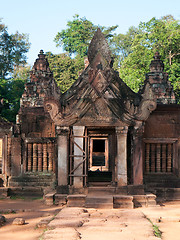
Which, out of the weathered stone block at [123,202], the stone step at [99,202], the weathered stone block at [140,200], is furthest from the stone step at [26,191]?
the weathered stone block at [140,200]

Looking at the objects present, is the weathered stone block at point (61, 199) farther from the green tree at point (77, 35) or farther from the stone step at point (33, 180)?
the green tree at point (77, 35)

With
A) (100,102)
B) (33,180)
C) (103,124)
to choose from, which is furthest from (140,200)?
(33,180)

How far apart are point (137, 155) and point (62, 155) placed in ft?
7.63

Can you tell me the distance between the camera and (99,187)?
39.4 feet

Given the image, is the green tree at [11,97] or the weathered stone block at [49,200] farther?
the green tree at [11,97]

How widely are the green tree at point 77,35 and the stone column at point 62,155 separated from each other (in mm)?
36917

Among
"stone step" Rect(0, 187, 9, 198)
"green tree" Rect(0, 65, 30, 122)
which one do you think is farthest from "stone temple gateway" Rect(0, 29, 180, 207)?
"green tree" Rect(0, 65, 30, 122)

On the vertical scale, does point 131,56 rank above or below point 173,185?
above

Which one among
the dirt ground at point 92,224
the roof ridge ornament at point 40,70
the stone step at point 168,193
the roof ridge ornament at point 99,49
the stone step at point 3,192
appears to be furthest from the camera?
the roof ridge ornament at point 40,70

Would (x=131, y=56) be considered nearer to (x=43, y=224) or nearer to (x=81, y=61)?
(x=81, y=61)

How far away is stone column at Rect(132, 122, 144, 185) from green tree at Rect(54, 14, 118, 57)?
37.0m

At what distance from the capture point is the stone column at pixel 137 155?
11.9 metres

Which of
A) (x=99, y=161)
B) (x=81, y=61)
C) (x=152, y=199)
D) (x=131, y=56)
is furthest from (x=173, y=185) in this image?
(x=81, y=61)

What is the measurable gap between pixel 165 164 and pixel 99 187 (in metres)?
3.24
